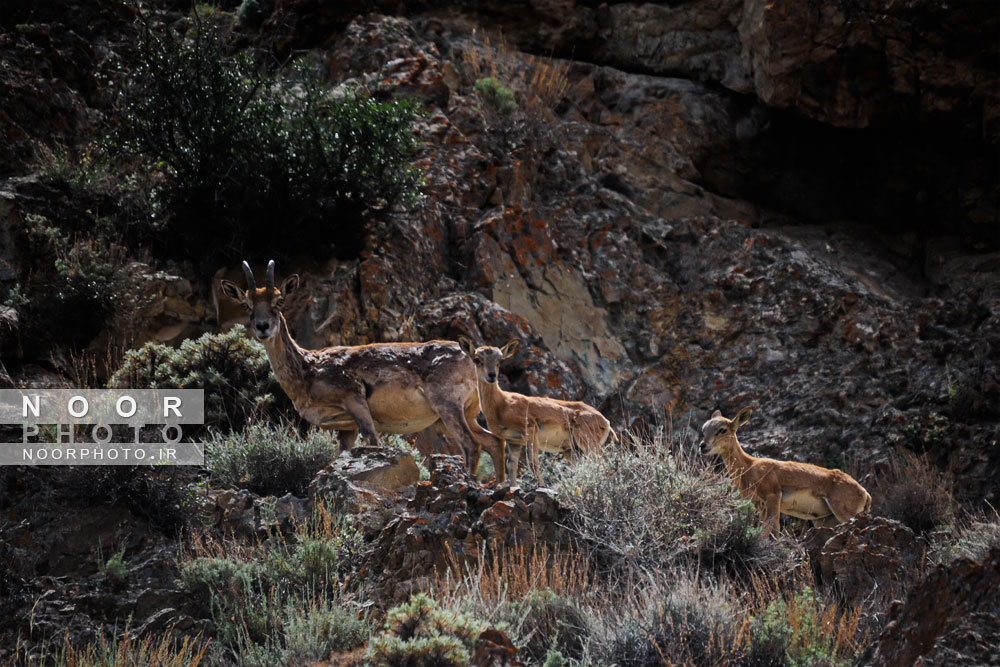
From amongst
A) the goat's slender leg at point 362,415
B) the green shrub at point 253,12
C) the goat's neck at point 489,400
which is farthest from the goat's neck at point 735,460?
the green shrub at point 253,12

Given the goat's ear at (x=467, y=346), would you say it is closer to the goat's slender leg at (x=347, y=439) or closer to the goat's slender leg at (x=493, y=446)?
the goat's slender leg at (x=493, y=446)

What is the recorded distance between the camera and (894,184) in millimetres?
20922

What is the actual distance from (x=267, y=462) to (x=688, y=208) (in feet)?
38.1

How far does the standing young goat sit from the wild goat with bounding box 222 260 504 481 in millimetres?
2897

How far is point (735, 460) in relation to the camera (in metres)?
13.1

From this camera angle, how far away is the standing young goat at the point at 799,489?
41.5 ft

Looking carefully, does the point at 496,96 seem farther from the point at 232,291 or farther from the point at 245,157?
the point at 232,291

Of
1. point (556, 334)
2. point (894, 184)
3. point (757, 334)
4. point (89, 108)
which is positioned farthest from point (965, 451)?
point (89, 108)

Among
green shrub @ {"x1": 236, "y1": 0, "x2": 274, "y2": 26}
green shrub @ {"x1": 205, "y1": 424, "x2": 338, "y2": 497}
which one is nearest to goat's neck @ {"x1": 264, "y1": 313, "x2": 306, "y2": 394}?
green shrub @ {"x1": 205, "y1": 424, "x2": 338, "y2": 497}

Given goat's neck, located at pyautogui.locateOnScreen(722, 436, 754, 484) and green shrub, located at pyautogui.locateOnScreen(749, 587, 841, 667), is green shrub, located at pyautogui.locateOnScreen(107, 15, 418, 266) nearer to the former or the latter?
goat's neck, located at pyautogui.locateOnScreen(722, 436, 754, 484)

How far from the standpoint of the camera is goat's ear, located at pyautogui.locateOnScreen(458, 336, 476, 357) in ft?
42.5

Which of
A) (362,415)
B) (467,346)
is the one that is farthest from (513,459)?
(362,415)

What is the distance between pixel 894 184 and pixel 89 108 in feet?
49.1

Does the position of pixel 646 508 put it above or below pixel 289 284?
below
